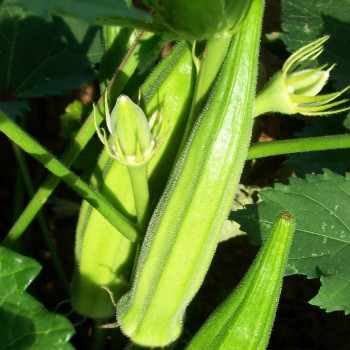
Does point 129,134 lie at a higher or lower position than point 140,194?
higher

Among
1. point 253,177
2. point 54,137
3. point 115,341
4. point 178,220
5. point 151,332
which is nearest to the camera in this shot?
point 178,220

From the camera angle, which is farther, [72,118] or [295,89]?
[72,118]

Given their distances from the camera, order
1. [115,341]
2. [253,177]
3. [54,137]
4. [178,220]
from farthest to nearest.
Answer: [54,137], [253,177], [115,341], [178,220]

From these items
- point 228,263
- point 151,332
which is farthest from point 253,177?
point 151,332

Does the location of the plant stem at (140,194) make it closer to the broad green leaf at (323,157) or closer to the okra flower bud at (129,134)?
the okra flower bud at (129,134)

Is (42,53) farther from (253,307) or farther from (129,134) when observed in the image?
(253,307)

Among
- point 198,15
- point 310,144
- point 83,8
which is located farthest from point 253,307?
point 83,8

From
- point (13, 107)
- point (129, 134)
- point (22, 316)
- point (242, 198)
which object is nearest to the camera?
point (129, 134)

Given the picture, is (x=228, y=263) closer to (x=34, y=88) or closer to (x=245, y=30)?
(x=34, y=88)
